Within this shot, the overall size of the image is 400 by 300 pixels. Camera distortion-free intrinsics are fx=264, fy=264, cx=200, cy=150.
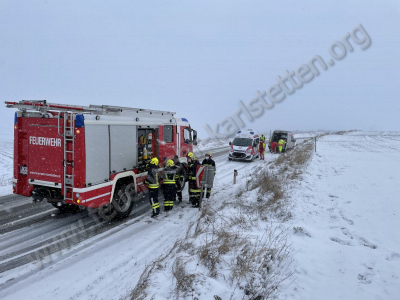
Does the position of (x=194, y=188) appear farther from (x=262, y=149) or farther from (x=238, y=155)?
(x=262, y=149)

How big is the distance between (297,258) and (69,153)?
Result: 5246 millimetres

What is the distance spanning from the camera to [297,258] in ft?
14.7

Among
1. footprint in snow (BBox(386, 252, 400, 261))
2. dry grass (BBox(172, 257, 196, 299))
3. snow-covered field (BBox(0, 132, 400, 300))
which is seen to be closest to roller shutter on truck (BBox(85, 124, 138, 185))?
snow-covered field (BBox(0, 132, 400, 300))

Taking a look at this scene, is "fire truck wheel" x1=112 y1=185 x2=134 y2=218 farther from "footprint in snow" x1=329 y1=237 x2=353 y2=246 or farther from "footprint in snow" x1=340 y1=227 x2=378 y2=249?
"footprint in snow" x1=340 y1=227 x2=378 y2=249

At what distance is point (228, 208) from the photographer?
7676mm

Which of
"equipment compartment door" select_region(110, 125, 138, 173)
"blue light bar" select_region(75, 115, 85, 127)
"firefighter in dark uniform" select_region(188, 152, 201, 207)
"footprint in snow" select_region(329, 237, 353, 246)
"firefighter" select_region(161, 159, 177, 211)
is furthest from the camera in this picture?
"firefighter in dark uniform" select_region(188, 152, 201, 207)

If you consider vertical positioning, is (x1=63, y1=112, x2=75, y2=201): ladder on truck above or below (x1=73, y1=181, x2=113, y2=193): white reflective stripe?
above

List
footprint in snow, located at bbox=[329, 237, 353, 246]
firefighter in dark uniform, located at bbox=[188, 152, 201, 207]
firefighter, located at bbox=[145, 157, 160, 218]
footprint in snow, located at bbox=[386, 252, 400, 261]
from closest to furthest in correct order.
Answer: footprint in snow, located at bbox=[386, 252, 400, 261]
footprint in snow, located at bbox=[329, 237, 353, 246]
firefighter, located at bbox=[145, 157, 160, 218]
firefighter in dark uniform, located at bbox=[188, 152, 201, 207]

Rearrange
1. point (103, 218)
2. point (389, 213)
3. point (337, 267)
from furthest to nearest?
point (103, 218) < point (389, 213) < point (337, 267)

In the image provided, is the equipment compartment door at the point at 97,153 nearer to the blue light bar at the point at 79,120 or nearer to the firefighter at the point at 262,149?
the blue light bar at the point at 79,120

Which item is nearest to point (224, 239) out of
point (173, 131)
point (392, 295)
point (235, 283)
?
point (235, 283)

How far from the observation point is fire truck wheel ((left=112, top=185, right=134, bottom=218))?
7.24 meters

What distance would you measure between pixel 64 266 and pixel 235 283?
10.7 feet

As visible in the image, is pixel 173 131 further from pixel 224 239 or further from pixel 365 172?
pixel 365 172
